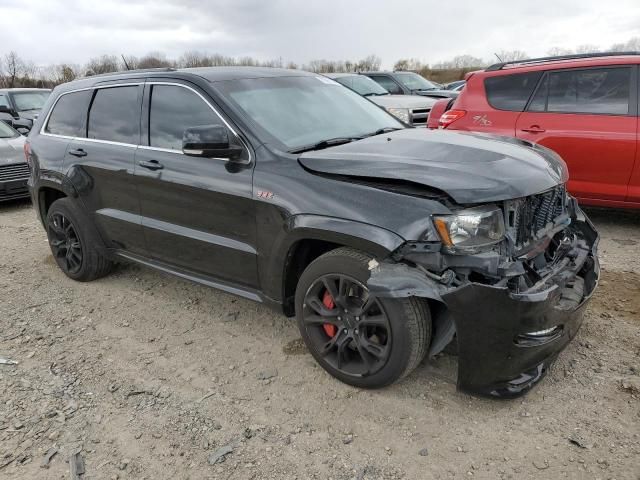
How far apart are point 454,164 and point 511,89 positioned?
3.50 m

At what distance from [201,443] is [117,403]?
2.24ft

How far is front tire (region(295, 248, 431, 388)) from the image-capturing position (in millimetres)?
2678

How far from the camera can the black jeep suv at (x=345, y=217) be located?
100 inches

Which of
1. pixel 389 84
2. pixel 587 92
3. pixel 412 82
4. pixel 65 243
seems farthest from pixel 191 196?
pixel 412 82

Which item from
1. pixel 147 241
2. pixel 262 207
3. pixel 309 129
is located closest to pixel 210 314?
pixel 147 241

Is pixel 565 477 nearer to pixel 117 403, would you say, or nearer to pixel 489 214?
pixel 489 214

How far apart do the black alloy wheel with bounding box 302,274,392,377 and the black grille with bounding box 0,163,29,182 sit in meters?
6.90

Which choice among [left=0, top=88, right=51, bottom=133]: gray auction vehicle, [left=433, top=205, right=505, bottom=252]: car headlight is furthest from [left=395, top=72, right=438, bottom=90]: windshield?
[left=433, top=205, right=505, bottom=252]: car headlight

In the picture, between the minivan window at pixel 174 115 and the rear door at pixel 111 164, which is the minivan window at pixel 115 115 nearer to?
the rear door at pixel 111 164

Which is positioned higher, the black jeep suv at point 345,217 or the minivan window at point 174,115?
the minivan window at point 174,115

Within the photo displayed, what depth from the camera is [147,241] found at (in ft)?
13.0

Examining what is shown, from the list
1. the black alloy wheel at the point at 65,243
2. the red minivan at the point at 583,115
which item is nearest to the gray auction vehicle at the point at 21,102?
the black alloy wheel at the point at 65,243

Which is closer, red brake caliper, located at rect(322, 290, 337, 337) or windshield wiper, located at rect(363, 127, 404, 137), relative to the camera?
red brake caliper, located at rect(322, 290, 337, 337)

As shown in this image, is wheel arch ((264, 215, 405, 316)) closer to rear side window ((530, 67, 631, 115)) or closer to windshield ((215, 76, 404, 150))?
windshield ((215, 76, 404, 150))
